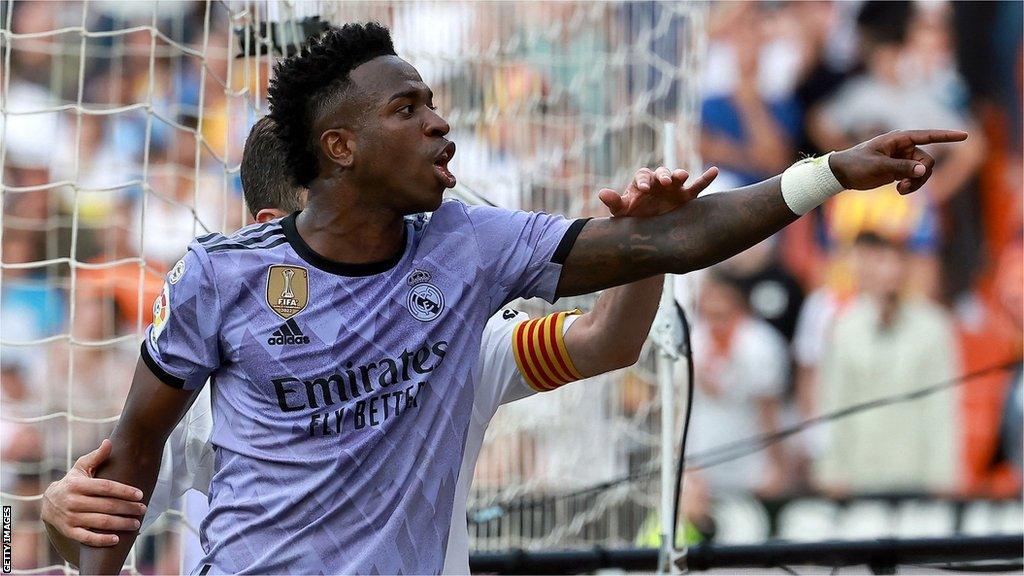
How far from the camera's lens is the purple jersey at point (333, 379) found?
247cm

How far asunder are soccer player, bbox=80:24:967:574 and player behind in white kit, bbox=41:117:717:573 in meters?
0.05

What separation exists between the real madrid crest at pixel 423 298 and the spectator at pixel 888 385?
6.76 meters

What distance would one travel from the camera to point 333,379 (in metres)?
2.50

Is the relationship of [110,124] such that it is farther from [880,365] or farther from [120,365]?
[880,365]

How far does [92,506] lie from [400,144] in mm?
846

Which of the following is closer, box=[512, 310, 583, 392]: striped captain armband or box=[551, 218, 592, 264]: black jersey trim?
box=[551, 218, 592, 264]: black jersey trim

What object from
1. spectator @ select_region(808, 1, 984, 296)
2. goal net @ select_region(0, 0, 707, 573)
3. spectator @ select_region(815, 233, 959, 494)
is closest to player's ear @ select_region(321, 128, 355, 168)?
goal net @ select_region(0, 0, 707, 573)

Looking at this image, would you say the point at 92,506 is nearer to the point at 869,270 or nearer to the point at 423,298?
the point at 423,298

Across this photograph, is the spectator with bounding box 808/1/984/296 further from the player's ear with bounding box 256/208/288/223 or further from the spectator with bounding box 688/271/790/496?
the player's ear with bounding box 256/208/288/223

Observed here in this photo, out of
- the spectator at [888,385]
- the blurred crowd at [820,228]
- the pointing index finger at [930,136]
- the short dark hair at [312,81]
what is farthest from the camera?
the spectator at [888,385]

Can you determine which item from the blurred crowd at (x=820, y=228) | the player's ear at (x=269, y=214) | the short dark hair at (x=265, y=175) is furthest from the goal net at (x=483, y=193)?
the player's ear at (x=269, y=214)

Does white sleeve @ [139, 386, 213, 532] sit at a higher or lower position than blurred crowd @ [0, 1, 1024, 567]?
lower

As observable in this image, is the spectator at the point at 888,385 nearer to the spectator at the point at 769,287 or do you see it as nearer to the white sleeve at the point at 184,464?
the spectator at the point at 769,287

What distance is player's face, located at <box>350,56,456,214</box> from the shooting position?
2578 millimetres
